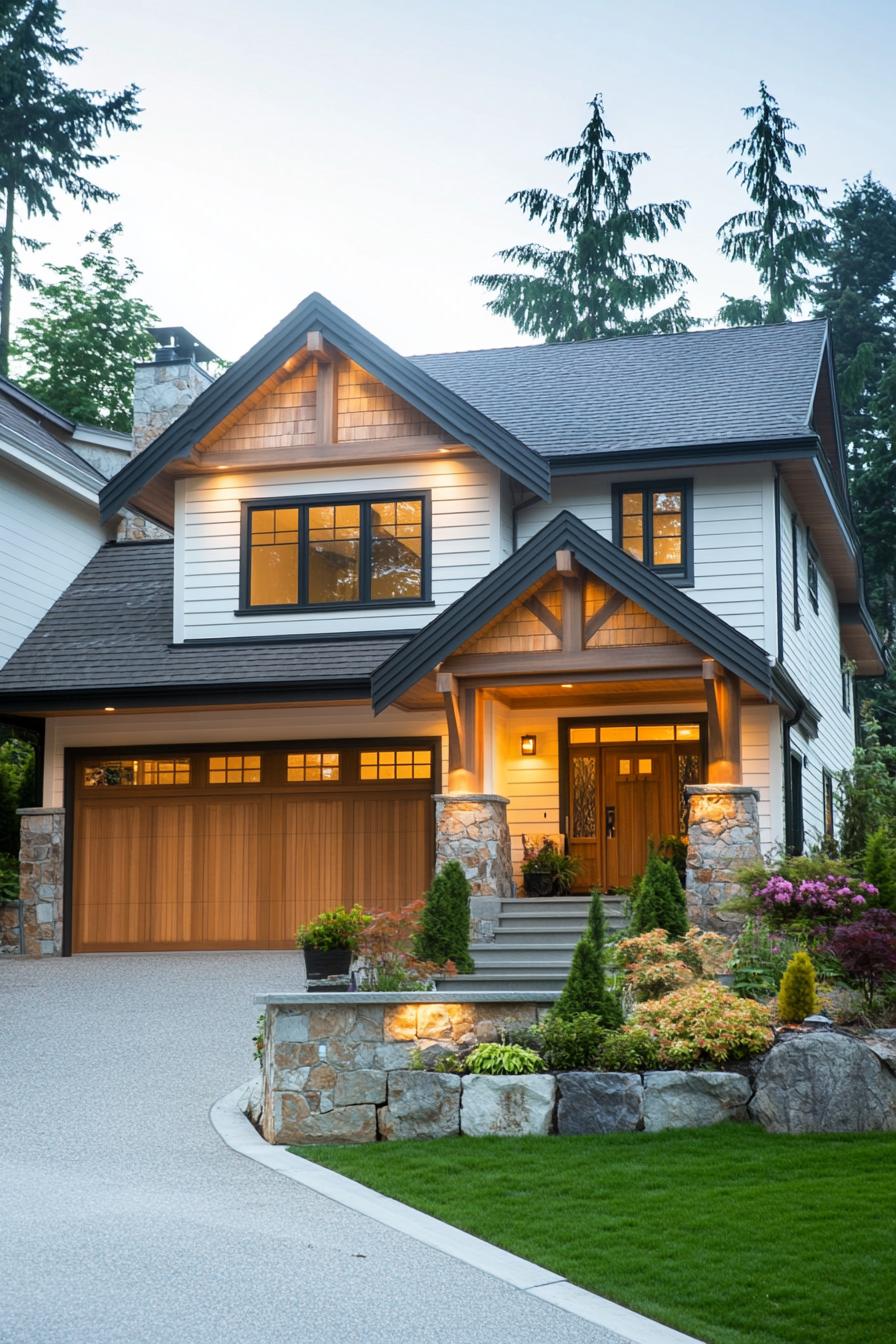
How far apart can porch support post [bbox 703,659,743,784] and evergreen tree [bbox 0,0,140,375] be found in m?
23.6

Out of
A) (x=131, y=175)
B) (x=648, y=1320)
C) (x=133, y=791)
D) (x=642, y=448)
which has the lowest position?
(x=648, y=1320)

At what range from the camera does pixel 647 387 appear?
793 inches

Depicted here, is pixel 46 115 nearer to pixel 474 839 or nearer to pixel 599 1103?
pixel 474 839

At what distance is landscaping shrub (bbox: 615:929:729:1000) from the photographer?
1077cm

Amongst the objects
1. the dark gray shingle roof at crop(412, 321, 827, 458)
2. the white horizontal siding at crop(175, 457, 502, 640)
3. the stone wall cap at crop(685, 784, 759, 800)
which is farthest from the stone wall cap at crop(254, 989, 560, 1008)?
the dark gray shingle roof at crop(412, 321, 827, 458)

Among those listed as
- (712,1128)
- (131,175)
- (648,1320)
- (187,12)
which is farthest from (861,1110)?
(131,175)

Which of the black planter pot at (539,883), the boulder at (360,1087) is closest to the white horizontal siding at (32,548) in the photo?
the black planter pot at (539,883)

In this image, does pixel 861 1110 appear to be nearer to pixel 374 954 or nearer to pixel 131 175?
pixel 374 954

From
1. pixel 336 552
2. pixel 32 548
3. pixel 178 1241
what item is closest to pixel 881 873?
pixel 178 1241

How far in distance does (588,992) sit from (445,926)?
2542 mm

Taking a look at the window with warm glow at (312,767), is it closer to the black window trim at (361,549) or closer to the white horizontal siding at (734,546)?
the black window trim at (361,549)

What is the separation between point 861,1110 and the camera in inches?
361

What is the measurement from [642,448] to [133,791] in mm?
7806

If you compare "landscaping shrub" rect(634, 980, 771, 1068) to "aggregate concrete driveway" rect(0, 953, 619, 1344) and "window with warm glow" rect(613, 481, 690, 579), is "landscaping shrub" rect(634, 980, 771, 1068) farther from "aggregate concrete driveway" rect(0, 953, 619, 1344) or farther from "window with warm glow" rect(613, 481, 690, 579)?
"window with warm glow" rect(613, 481, 690, 579)
